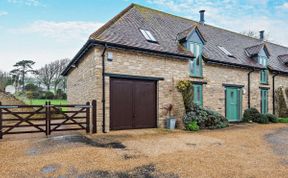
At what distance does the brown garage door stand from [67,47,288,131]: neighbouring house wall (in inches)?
12.8

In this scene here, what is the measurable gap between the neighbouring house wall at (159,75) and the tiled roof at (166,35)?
1.86ft

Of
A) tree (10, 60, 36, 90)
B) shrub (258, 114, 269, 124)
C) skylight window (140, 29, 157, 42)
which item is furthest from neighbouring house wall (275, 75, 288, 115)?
tree (10, 60, 36, 90)

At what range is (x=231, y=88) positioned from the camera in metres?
13.3

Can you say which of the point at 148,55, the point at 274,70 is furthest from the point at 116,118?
the point at 274,70

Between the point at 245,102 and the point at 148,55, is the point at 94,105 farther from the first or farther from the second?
the point at 245,102

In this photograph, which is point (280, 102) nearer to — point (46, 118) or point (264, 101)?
point (264, 101)

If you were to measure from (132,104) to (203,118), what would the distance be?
3825mm

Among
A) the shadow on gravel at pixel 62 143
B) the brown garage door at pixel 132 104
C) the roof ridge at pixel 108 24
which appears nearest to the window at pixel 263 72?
the brown garage door at pixel 132 104

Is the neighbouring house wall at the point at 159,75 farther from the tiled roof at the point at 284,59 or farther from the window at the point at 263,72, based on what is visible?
the tiled roof at the point at 284,59

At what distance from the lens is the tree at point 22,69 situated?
39.3 meters

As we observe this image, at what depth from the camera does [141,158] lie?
16.5ft

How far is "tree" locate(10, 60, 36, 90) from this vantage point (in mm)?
39263

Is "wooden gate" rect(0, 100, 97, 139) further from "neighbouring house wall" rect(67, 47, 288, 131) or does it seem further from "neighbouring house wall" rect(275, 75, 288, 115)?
"neighbouring house wall" rect(275, 75, 288, 115)

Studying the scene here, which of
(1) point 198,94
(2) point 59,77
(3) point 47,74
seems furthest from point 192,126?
(3) point 47,74
